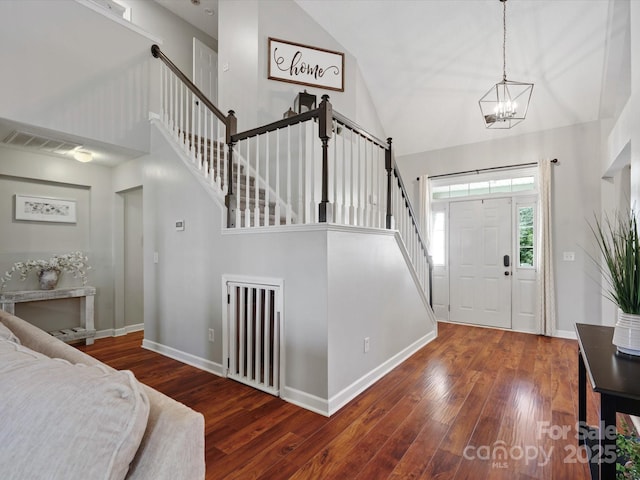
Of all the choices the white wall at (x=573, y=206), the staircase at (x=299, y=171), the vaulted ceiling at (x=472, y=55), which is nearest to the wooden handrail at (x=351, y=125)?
the staircase at (x=299, y=171)

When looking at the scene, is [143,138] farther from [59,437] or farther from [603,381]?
[603,381]

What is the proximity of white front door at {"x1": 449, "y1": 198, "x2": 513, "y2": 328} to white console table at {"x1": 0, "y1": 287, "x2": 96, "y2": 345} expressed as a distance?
531 cm

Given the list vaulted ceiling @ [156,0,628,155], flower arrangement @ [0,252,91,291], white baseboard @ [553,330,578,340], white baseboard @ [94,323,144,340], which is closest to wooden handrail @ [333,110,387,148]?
vaulted ceiling @ [156,0,628,155]

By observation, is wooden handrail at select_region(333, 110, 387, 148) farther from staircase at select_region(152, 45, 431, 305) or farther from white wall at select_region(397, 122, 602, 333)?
white wall at select_region(397, 122, 602, 333)

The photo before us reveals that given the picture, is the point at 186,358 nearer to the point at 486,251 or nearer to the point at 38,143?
the point at 38,143

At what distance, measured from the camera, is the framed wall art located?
3822mm

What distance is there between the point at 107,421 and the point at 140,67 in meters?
4.58

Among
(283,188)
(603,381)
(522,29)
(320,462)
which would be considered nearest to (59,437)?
(320,462)

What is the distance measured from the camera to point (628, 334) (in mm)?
1527

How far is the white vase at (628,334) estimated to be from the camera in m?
1.50

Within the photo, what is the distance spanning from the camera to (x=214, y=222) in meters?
3.15

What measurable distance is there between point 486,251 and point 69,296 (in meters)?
5.86

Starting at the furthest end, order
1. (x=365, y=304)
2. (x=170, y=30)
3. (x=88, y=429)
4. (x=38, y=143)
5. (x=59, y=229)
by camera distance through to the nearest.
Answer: (x=170, y=30) → (x=59, y=229) → (x=38, y=143) → (x=365, y=304) → (x=88, y=429)

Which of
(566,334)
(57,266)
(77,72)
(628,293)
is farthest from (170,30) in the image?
(566,334)
